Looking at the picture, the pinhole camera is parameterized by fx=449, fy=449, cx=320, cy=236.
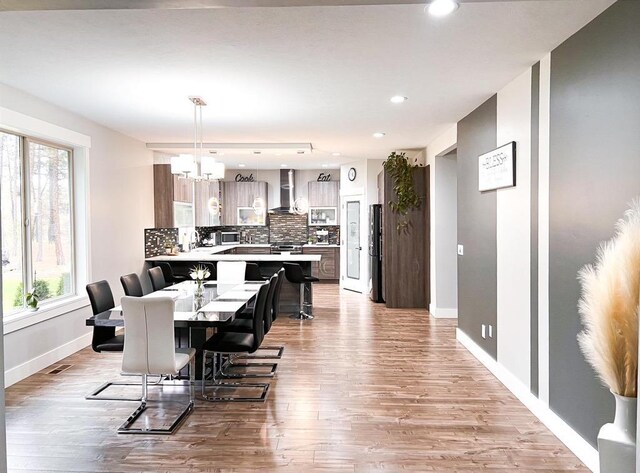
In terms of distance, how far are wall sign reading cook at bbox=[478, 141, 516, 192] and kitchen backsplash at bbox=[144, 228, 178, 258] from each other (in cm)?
500

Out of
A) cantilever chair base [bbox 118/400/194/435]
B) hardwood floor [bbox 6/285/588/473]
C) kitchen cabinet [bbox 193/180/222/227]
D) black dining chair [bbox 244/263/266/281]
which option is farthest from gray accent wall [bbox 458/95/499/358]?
kitchen cabinet [bbox 193/180/222/227]

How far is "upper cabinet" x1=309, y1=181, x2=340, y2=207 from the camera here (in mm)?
10695

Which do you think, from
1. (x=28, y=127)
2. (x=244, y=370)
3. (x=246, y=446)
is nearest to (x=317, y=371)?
(x=244, y=370)

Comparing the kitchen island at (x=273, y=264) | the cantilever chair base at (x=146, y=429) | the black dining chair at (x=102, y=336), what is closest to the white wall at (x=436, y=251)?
the kitchen island at (x=273, y=264)

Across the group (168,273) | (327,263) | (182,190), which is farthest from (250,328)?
(327,263)

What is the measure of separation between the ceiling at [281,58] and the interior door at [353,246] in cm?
387

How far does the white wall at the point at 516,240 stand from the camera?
3525 millimetres

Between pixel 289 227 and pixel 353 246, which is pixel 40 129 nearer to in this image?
pixel 353 246

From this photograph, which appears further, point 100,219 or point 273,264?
point 273,264

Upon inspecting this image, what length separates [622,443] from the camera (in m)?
1.72

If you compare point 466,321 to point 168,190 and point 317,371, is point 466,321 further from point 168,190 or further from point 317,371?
point 168,190

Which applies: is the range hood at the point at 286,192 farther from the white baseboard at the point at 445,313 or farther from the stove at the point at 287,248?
the white baseboard at the point at 445,313

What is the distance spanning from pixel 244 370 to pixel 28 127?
3.08m

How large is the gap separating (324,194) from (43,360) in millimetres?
7275
